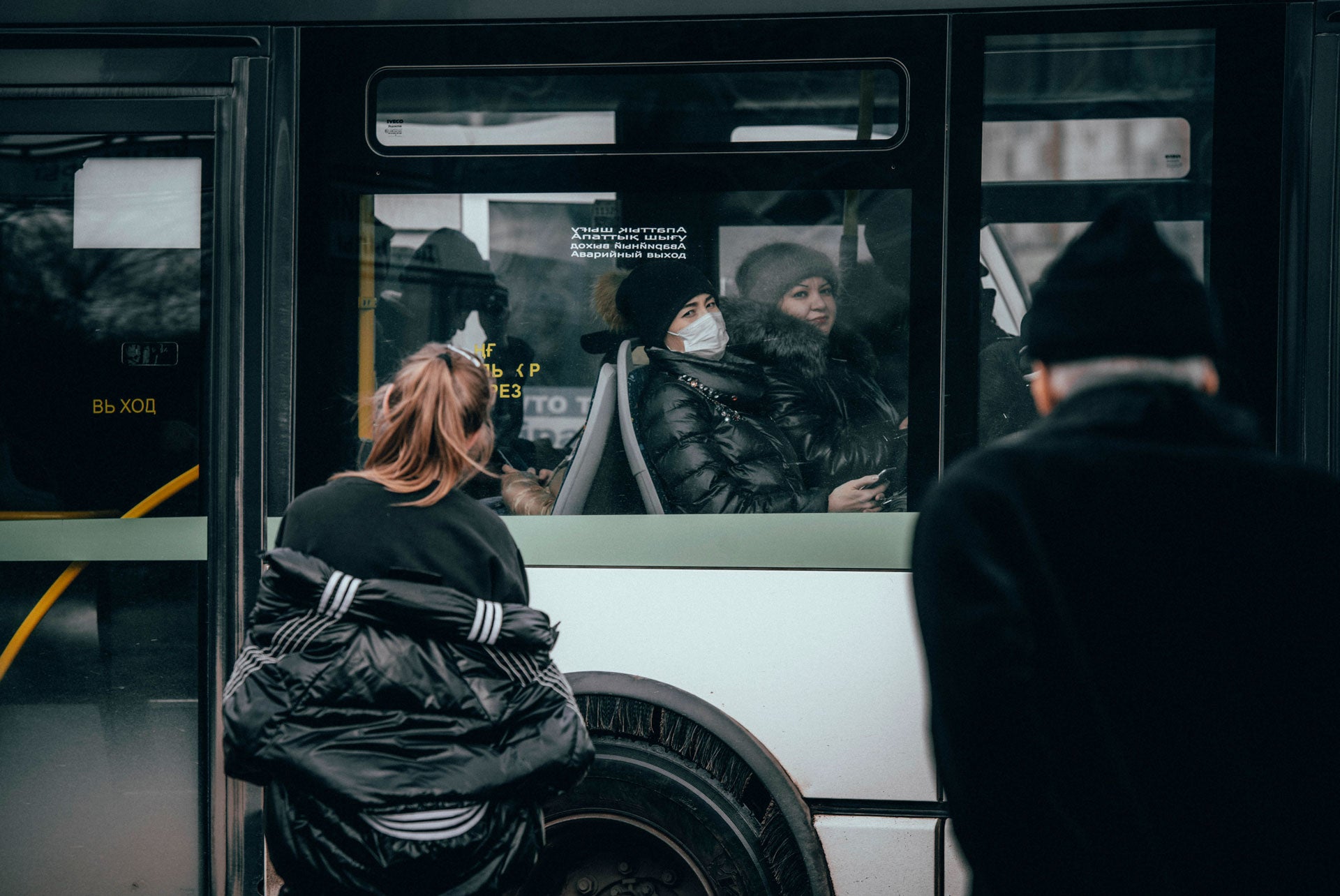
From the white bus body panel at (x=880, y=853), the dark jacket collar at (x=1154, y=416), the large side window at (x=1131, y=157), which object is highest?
the large side window at (x=1131, y=157)

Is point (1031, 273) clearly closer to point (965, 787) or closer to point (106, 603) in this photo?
point (965, 787)

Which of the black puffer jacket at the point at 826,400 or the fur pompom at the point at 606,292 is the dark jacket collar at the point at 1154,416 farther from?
the fur pompom at the point at 606,292

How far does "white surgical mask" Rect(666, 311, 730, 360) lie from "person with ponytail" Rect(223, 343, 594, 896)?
858mm

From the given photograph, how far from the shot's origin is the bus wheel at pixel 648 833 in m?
2.88

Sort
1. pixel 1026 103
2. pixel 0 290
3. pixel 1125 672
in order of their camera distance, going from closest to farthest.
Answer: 1. pixel 1125 672
2. pixel 1026 103
3. pixel 0 290

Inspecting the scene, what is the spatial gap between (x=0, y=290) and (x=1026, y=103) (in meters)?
2.85

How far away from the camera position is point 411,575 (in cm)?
212

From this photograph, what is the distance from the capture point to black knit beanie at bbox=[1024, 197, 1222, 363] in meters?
1.38

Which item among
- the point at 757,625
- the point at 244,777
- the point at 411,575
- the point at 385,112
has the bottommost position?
the point at 244,777

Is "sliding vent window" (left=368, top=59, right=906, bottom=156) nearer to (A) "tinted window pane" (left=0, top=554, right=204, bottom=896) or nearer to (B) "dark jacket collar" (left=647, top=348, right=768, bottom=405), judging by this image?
(B) "dark jacket collar" (left=647, top=348, right=768, bottom=405)

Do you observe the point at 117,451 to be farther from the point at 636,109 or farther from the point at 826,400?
the point at 826,400

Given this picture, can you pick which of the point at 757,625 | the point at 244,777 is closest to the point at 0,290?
the point at 244,777

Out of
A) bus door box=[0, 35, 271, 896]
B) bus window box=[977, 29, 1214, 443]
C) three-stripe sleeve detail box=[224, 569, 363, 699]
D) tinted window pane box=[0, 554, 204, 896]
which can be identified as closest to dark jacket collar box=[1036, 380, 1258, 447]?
three-stripe sleeve detail box=[224, 569, 363, 699]

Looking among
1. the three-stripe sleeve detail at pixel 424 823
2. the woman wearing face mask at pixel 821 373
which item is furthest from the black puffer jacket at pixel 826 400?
the three-stripe sleeve detail at pixel 424 823
